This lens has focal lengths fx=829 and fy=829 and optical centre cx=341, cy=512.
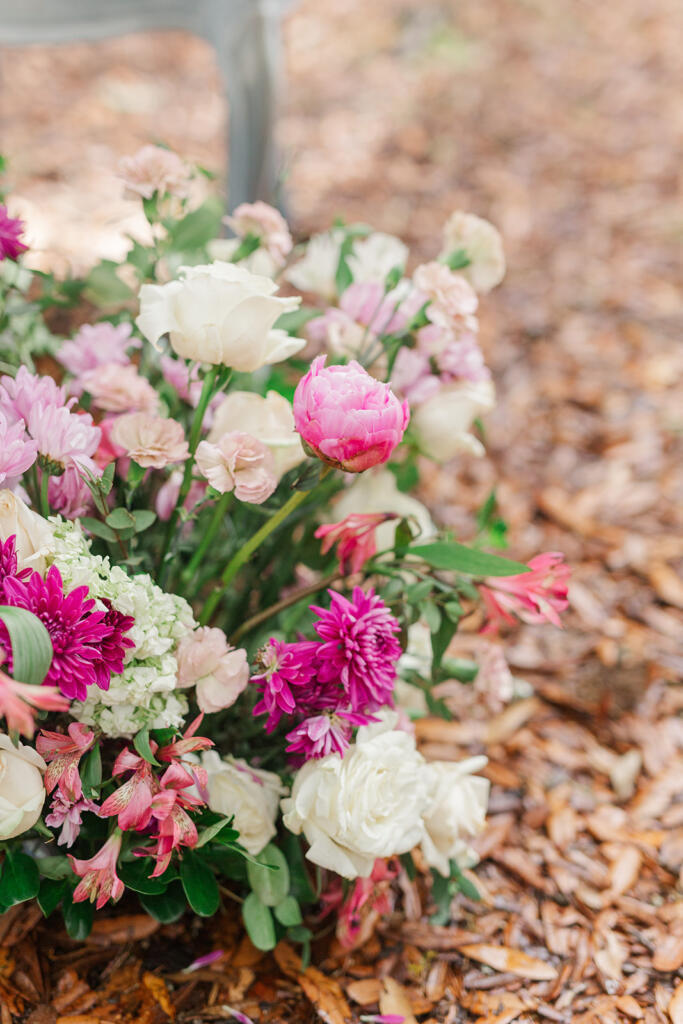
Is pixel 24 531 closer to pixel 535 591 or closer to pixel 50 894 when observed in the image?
pixel 50 894

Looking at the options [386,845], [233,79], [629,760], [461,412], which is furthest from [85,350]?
[233,79]

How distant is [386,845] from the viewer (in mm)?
805

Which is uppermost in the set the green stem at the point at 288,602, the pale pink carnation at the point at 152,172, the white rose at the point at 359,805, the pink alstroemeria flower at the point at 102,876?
the pale pink carnation at the point at 152,172

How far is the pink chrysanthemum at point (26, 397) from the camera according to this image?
779 mm

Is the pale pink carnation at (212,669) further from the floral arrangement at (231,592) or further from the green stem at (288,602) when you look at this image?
the green stem at (288,602)

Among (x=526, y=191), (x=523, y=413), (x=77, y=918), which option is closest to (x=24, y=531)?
(x=77, y=918)

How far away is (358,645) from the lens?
760 millimetres

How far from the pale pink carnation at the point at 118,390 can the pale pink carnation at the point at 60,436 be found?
0.38 ft

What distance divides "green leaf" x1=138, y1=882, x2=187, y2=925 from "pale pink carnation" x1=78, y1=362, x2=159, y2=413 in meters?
0.51

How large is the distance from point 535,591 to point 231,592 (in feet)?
1.40

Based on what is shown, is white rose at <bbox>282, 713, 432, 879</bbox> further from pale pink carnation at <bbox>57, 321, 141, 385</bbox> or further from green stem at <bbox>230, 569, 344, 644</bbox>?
pale pink carnation at <bbox>57, 321, 141, 385</bbox>

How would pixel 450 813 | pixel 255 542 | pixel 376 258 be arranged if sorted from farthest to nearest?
pixel 376 258 < pixel 450 813 < pixel 255 542

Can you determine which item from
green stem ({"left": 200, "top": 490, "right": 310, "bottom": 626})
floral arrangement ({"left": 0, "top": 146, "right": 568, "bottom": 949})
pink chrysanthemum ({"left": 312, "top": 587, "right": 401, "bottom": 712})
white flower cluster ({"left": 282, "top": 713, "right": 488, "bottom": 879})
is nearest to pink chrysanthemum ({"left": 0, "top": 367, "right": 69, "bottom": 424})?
floral arrangement ({"left": 0, "top": 146, "right": 568, "bottom": 949})

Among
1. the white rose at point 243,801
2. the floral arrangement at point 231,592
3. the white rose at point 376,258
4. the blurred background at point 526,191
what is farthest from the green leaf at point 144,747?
the blurred background at point 526,191
